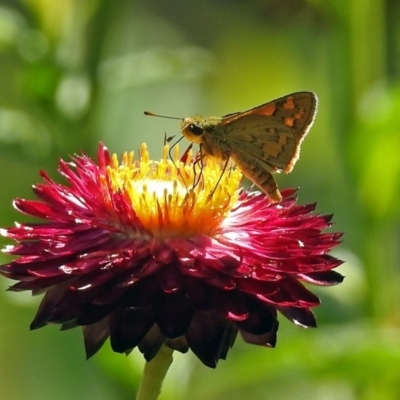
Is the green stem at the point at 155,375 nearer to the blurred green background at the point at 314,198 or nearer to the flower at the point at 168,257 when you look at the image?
the flower at the point at 168,257

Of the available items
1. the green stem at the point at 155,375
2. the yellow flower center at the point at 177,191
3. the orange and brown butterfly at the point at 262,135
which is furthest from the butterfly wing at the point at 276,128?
the green stem at the point at 155,375

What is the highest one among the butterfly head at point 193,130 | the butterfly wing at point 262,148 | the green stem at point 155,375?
the butterfly head at point 193,130

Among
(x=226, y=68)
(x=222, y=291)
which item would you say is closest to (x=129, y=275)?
(x=222, y=291)

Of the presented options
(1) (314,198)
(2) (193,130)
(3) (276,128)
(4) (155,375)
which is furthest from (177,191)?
(1) (314,198)

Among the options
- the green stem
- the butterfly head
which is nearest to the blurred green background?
the butterfly head

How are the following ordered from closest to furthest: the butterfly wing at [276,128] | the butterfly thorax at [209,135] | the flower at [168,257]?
the flower at [168,257] → the butterfly wing at [276,128] → the butterfly thorax at [209,135]

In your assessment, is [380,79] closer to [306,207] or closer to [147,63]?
[147,63]
